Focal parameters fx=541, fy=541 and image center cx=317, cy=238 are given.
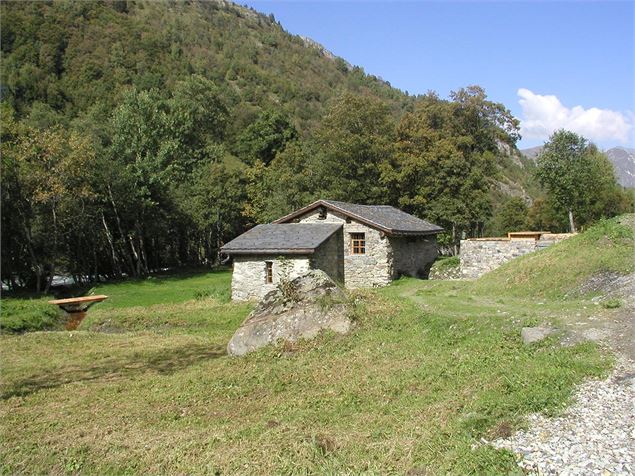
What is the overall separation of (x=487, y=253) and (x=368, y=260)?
20.1ft

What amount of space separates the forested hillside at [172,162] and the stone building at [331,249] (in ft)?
35.7

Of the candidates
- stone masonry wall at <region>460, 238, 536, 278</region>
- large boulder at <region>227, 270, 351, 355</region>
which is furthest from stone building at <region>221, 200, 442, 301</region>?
large boulder at <region>227, 270, 351, 355</region>

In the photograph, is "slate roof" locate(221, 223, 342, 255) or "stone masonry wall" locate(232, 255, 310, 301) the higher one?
"slate roof" locate(221, 223, 342, 255)

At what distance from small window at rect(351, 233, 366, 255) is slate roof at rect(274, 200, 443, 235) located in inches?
39.4

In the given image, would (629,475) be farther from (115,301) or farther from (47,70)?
(47,70)

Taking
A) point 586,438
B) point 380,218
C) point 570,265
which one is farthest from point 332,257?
point 586,438

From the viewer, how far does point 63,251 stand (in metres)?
35.4

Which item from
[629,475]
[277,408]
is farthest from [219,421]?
[629,475]

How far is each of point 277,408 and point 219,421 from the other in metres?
0.99

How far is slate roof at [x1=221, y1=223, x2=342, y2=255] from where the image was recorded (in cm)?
2539

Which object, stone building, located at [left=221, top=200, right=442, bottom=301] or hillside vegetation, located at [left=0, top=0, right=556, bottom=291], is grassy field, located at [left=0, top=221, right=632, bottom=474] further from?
hillside vegetation, located at [left=0, top=0, right=556, bottom=291]

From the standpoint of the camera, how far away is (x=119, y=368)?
14.0 metres

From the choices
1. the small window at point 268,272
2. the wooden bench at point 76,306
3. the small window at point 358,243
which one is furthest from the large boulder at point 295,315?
the small window at point 358,243

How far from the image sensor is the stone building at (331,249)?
25812mm
